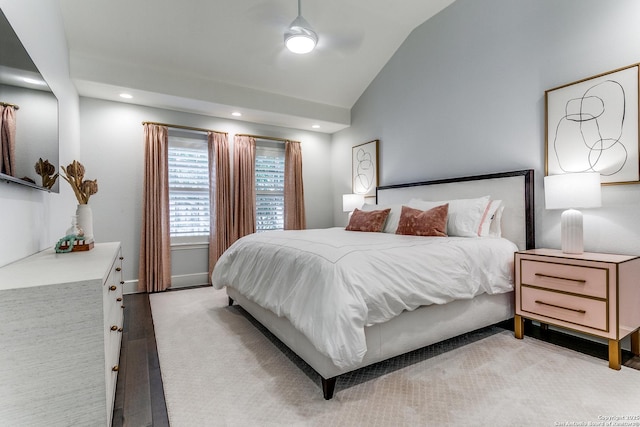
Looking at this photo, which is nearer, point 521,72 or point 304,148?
point 521,72

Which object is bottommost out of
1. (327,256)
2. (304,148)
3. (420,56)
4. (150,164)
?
(327,256)

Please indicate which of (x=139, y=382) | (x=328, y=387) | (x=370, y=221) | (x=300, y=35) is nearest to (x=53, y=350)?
(x=139, y=382)

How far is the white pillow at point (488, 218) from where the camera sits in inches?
111

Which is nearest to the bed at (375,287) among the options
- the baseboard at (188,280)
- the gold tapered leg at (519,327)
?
the gold tapered leg at (519,327)

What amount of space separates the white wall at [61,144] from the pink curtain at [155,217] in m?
0.79

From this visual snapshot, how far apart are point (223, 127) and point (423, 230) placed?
11.0 feet

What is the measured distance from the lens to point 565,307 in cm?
215

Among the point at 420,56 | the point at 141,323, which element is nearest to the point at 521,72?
the point at 420,56

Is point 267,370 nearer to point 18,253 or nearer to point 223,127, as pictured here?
point 18,253

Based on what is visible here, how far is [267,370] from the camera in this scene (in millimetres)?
1992

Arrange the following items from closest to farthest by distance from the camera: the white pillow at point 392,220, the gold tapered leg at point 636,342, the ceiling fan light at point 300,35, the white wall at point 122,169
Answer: the gold tapered leg at point 636,342, the ceiling fan light at point 300,35, the white pillow at point 392,220, the white wall at point 122,169

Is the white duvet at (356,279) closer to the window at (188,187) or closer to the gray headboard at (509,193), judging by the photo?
the gray headboard at (509,193)

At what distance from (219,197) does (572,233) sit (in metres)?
4.00

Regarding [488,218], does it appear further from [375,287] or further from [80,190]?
[80,190]
